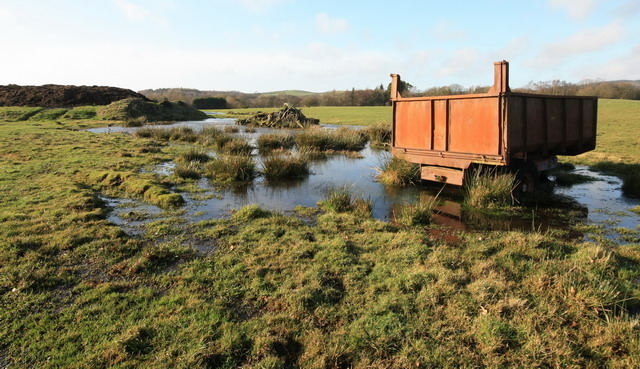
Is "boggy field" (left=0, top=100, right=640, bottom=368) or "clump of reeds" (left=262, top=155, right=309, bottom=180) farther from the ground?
"clump of reeds" (left=262, top=155, right=309, bottom=180)

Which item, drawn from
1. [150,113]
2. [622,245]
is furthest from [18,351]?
[150,113]

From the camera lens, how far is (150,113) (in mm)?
49250

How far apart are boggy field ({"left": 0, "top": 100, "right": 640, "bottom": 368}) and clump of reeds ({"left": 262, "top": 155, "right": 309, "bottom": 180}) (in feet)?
15.9

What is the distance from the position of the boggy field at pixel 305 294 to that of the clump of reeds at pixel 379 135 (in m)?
15.4

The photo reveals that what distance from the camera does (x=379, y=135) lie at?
77.6ft

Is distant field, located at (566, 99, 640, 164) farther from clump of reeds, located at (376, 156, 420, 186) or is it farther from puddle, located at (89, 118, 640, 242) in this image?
clump of reeds, located at (376, 156, 420, 186)

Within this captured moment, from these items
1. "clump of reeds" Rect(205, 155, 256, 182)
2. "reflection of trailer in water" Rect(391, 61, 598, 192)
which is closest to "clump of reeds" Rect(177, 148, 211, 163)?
"clump of reeds" Rect(205, 155, 256, 182)

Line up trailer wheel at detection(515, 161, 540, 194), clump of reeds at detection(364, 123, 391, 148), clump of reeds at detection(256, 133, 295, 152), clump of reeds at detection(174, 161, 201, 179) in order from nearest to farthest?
trailer wheel at detection(515, 161, 540, 194) → clump of reeds at detection(174, 161, 201, 179) → clump of reeds at detection(256, 133, 295, 152) → clump of reeds at detection(364, 123, 391, 148)

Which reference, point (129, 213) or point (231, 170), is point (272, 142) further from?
point (129, 213)

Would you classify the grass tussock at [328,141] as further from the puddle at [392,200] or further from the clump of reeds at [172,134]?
the clump of reeds at [172,134]

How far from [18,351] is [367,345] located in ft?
10.6

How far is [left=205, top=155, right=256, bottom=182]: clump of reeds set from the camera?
1208cm

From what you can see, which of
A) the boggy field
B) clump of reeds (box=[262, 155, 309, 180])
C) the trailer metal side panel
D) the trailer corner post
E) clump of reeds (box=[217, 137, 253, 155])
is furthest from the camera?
clump of reeds (box=[217, 137, 253, 155])

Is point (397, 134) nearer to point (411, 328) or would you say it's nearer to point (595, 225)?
point (595, 225)
